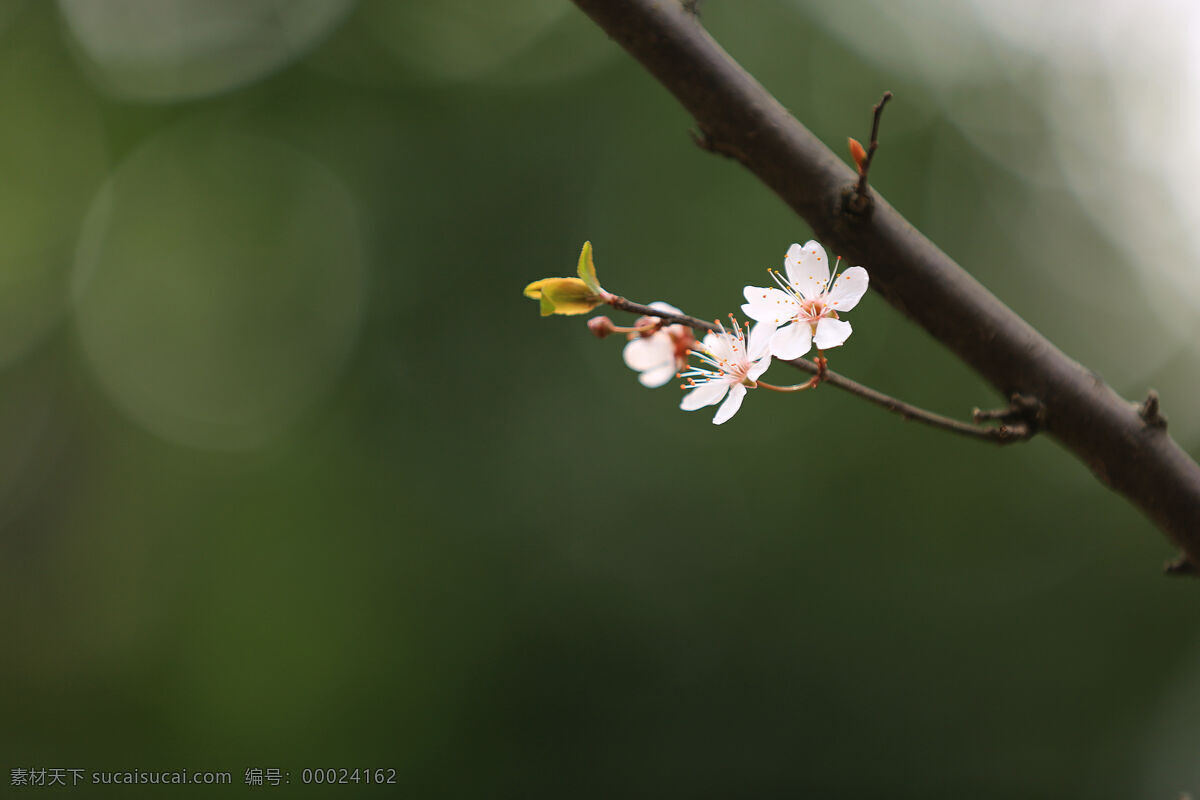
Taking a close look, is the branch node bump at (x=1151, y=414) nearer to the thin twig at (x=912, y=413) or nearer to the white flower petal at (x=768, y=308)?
the thin twig at (x=912, y=413)

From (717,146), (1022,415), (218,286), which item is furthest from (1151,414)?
(218,286)

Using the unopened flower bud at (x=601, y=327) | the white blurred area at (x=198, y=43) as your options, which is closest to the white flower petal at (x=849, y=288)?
the unopened flower bud at (x=601, y=327)

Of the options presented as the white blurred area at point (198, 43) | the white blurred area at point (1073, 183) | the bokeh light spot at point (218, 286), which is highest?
the white blurred area at point (1073, 183)

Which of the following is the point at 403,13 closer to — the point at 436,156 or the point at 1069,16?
the point at 436,156

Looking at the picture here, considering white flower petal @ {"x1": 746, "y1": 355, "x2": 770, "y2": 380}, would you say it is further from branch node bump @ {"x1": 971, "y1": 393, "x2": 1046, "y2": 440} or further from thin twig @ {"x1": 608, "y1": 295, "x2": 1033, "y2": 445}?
branch node bump @ {"x1": 971, "y1": 393, "x2": 1046, "y2": 440}

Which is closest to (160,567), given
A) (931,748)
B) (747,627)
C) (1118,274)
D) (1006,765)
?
(747,627)

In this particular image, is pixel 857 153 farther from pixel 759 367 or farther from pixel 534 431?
pixel 534 431

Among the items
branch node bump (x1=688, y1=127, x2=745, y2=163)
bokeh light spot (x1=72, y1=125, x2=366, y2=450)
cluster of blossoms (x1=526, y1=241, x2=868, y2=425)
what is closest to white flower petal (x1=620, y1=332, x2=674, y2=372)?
cluster of blossoms (x1=526, y1=241, x2=868, y2=425)
